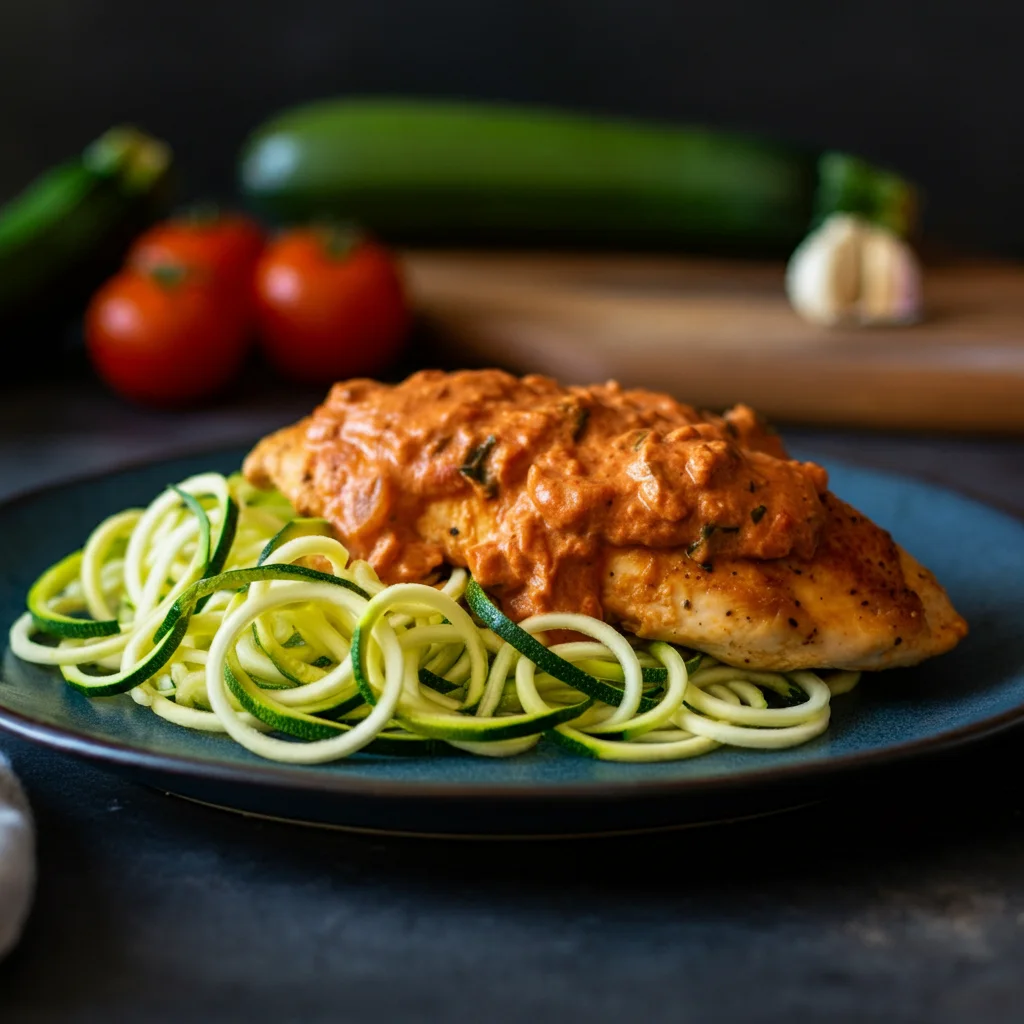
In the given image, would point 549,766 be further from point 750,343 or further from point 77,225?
point 77,225

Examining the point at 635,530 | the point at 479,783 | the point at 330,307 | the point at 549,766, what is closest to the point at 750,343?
the point at 330,307

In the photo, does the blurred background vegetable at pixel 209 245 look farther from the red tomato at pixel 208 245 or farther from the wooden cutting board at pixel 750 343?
the wooden cutting board at pixel 750 343

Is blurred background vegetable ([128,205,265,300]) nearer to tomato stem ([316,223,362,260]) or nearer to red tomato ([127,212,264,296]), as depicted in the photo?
red tomato ([127,212,264,296])

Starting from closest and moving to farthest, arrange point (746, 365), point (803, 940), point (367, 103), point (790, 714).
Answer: point (803, 940) → point (790, 714) → point (746, 365) → point (367, 103)

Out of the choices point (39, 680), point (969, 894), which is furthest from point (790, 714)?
point (39, 680)

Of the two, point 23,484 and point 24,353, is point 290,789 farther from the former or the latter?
point 24,353

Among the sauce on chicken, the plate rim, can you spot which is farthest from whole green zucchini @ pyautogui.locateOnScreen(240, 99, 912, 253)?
the plate rim
